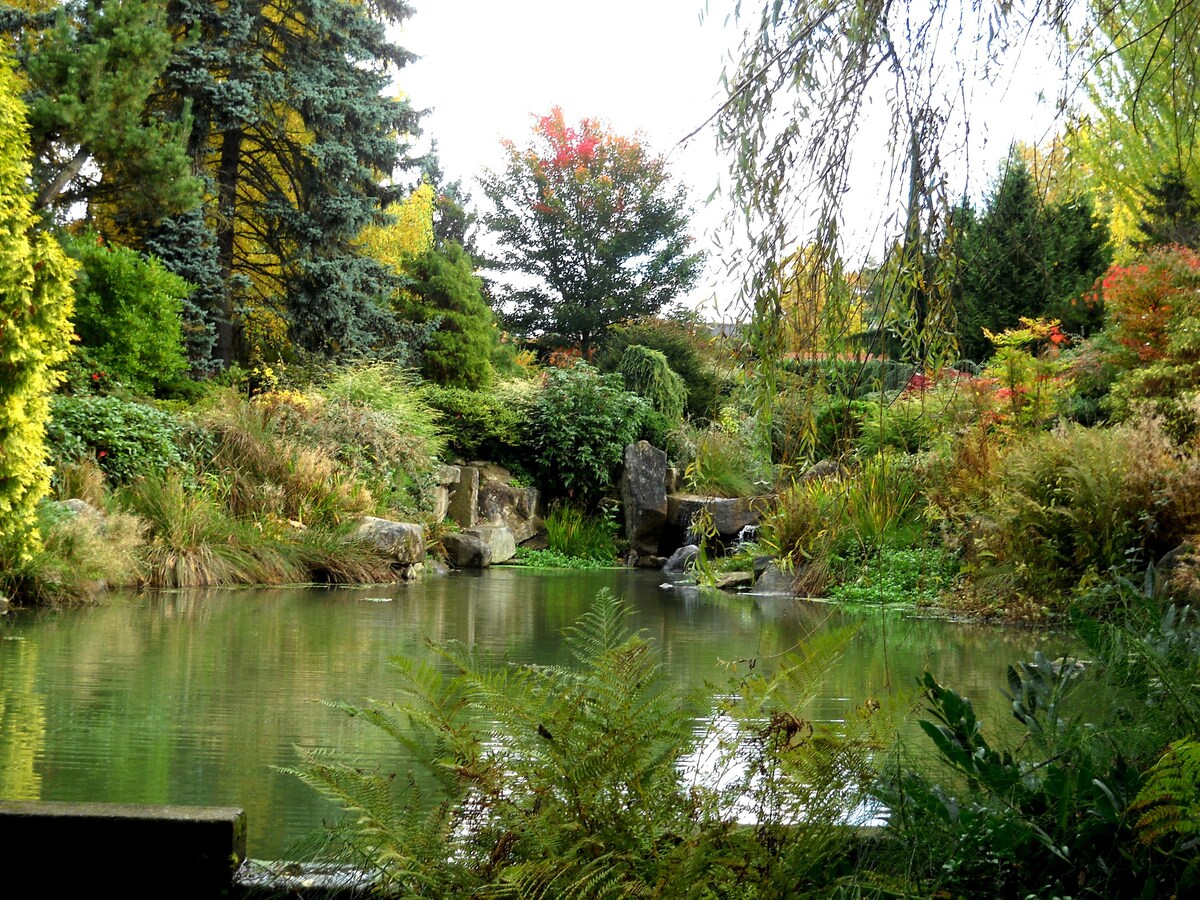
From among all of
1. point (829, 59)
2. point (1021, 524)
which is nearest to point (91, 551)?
point (1021, 524)

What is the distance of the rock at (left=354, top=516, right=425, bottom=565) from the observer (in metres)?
11.5

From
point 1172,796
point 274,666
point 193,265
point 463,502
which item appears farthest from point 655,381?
point 1172,796

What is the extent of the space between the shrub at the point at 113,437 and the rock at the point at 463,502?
4.69 metres

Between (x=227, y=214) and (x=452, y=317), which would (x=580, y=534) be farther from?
(x=227, y=214)

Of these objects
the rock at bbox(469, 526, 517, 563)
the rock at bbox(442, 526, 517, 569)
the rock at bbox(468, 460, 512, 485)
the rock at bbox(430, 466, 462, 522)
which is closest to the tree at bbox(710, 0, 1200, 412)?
the rock at bbox(430, 466, 462, 522)

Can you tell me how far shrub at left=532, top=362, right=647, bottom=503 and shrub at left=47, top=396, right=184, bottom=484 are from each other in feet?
20.7

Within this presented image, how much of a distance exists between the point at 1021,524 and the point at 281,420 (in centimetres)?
798

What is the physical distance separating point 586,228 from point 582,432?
12.4 meters

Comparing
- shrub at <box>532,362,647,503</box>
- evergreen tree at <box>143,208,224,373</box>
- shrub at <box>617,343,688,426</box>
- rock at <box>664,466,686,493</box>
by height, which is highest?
evergreen tree at <box>143,208,224,373</box>

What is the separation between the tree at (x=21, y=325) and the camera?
7137mm

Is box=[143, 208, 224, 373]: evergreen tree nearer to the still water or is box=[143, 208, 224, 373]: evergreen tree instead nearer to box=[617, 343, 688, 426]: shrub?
box=[617, 343, 688, 426]: shrub

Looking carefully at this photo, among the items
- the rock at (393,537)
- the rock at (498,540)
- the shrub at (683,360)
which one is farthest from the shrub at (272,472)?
the shrub at (683,360)

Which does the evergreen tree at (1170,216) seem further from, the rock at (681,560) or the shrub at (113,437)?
the shrub at (113,437)

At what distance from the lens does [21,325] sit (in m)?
7.29
